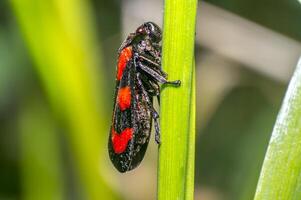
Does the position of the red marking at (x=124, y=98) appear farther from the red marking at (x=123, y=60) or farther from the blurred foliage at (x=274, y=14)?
the blurred foliage at (x=274, y=14)

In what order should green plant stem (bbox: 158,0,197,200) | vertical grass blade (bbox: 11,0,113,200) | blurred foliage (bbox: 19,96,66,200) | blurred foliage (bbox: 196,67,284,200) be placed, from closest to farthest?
1. green plant stem (bbox: 158,0,197,200)
2. vertical grass blade (bbox: 11,0,113,200)
3. blurred foliage (bbox: 19,96,66,200)
4. blurred foliage (bbox: 196,67,284,200)

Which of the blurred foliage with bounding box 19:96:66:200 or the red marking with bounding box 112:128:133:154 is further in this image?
the blurred foliage with bounding box 19:96:66:200

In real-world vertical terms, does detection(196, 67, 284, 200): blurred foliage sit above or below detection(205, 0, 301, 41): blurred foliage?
below

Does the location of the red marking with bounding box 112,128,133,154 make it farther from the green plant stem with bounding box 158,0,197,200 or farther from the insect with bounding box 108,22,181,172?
the green plant stem with bounding box 158,0,197,200

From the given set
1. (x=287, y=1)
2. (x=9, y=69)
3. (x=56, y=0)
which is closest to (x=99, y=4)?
(x=9, y=69)

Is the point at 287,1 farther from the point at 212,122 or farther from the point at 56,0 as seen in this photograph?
the point at 56,0

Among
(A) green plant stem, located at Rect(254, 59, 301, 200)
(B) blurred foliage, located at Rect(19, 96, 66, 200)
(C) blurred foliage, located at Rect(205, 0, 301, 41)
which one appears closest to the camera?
(A) green plant stem, located at Rect(254, 59, 301, 200)

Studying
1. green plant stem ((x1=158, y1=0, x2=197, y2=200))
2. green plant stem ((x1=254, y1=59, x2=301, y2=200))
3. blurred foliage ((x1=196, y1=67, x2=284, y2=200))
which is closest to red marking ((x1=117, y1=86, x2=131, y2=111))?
green plant stem ((x1=158, y1=0, x2=197, y2=200))

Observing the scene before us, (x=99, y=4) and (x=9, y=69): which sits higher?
(x=99, y=4)
